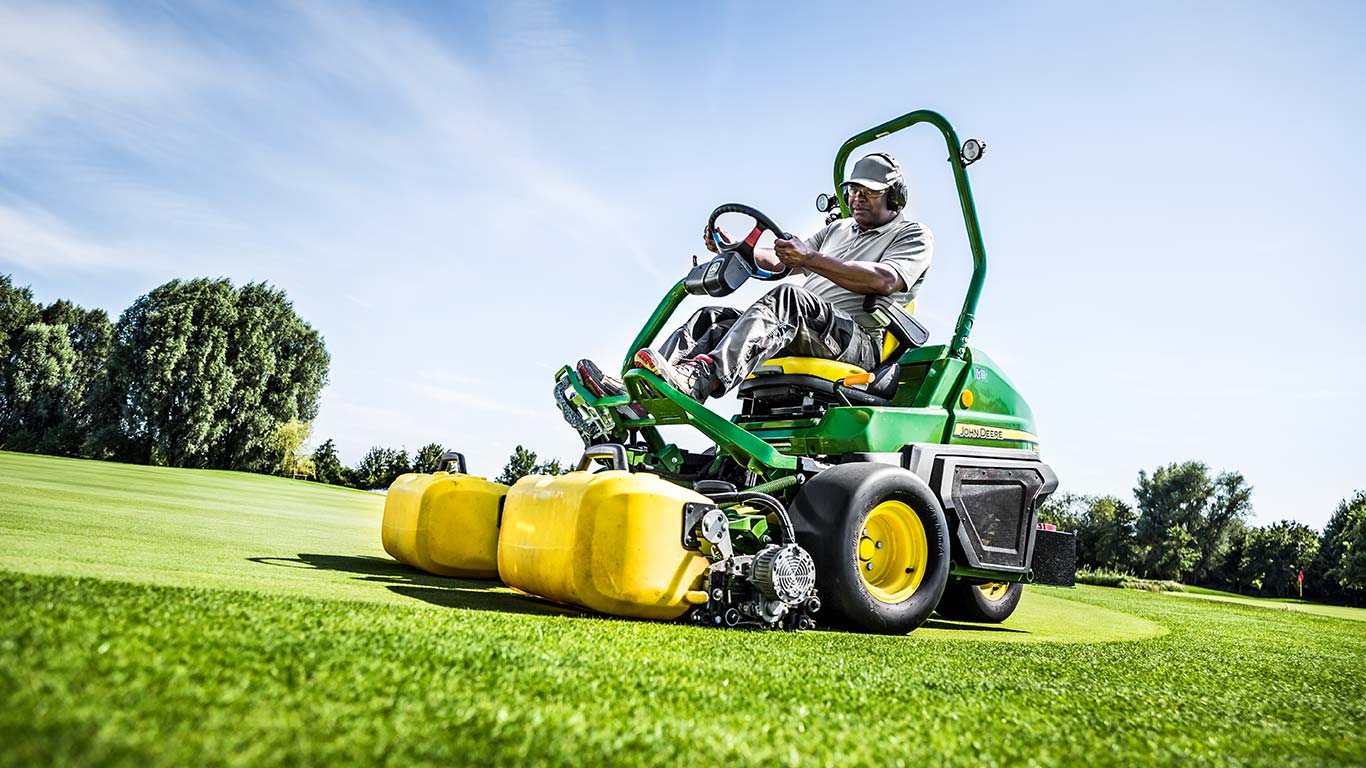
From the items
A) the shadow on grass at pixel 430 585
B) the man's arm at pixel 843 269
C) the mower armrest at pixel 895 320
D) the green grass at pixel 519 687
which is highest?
the man's arm at pixel 843 269

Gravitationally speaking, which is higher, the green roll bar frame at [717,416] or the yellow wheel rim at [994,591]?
the green roll bar frame at [717,416]

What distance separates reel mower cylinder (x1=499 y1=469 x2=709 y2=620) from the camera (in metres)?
3.45

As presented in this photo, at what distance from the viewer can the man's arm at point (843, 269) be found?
186 inches

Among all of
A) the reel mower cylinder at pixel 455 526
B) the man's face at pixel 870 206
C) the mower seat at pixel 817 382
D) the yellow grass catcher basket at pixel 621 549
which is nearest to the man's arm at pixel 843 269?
the mower seat at pixel 817 382

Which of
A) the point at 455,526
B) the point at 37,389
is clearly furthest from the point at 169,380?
the point at 455,526

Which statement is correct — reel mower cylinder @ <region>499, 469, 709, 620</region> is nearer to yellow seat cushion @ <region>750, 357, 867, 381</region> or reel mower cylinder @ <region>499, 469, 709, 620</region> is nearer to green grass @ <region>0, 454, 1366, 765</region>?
green grass @ <region>0, 454, 1366, 765</region>

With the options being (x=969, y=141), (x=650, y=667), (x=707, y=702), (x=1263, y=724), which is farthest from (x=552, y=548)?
(x=969, y=141)

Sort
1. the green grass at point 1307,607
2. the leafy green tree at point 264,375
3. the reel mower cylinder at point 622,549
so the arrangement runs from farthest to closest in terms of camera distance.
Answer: the leafy green tree at point 264,375 < the green grass at point 1307,607 < the reel mower cylinder at point 622,549

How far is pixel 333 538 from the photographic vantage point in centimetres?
701

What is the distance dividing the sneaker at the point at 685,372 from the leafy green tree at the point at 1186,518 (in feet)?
160

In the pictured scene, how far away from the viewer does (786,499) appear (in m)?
4.57

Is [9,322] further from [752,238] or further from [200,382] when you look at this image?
[752,238]

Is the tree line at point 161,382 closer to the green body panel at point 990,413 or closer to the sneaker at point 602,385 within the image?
the sneaker at point 602,385

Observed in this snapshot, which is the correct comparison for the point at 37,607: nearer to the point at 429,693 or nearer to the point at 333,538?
the point at 429,693
